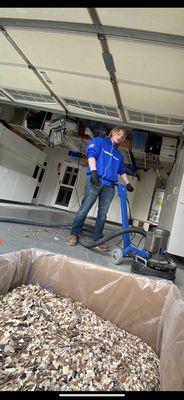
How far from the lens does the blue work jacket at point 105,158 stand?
2266 millimetres

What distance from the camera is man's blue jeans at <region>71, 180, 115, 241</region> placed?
2211mm

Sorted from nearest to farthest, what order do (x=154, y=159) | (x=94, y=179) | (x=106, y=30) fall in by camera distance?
1. (x=106, y=30)
2. (x=94, y=179)
3. (x=154, y=159)

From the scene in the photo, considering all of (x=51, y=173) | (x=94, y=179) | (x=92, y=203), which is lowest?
(x=92, y=203)

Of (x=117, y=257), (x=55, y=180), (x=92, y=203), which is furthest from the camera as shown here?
(x=55, y=180)

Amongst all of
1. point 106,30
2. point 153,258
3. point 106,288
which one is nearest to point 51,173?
point 106,30

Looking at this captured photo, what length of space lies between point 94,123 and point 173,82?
2849 mm

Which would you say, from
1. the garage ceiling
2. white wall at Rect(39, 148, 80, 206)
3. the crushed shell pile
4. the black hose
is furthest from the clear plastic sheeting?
white wall at Rect(39, 148, 80, 206)

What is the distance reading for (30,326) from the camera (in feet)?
2.72

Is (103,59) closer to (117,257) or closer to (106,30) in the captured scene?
(106,30)

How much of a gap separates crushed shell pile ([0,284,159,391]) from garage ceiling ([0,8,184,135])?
176 cm

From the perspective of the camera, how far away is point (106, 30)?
167 cm

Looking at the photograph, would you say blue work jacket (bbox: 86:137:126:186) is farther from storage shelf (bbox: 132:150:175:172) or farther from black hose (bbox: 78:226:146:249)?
storage shelf (bbox: 132:150:175:172)

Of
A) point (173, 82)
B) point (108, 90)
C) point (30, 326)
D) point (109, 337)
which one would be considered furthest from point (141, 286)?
point (108, 90)

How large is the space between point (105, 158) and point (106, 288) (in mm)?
1554
